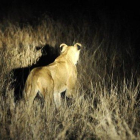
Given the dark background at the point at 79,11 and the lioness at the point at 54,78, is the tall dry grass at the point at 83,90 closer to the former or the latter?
the lioness at the point at 54,78

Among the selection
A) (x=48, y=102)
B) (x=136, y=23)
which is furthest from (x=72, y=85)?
(x=136, y=23)

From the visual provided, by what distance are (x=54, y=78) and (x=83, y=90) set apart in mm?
705

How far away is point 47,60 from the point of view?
21.3ft

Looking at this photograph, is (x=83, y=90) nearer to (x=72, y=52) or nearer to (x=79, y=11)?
(x=72, y=52)

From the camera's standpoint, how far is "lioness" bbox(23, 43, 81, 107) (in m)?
3.60

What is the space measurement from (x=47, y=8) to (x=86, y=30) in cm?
380

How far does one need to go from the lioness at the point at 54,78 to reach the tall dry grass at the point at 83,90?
191 millimetres

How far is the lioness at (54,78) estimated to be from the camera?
Result: 3.60 metres

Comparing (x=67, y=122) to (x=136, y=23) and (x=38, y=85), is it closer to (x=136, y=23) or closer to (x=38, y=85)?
(x=38, y=85)

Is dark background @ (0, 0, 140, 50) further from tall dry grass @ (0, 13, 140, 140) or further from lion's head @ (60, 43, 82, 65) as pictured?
lion's head @ (60, 43, 82, 65)

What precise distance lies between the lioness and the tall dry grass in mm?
191

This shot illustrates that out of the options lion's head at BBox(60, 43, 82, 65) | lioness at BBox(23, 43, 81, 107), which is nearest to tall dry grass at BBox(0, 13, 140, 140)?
lioness at BBox(23, 43, 81, 107)

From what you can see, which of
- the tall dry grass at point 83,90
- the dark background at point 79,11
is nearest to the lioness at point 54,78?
the tall dry grass at point 83,90

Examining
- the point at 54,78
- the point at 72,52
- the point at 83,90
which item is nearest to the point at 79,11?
the point at 72,52
